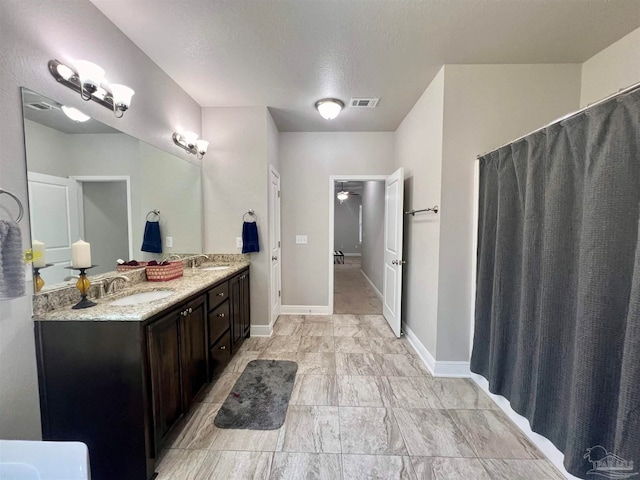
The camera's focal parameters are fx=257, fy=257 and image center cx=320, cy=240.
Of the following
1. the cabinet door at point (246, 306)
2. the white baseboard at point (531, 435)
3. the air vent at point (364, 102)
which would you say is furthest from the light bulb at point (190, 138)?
the white baseboard at point (531, 435)

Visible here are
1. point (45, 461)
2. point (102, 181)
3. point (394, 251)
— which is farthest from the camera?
point (394, 251)

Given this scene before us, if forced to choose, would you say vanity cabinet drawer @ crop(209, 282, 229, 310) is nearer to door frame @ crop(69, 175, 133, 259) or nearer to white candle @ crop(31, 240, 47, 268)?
door frame @ crop(69, 175, 133, 259)

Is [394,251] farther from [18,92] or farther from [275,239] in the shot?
[18,92]

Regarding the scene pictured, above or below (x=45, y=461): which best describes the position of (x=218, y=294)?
above

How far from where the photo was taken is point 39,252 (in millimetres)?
1324

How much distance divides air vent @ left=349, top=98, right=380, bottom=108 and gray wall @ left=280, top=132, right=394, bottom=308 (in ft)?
2.80

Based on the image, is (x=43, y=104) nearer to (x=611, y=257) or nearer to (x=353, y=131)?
(x=611, y=257)

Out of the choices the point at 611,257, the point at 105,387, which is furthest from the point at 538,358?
the point at 105,387

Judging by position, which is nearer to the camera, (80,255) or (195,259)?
(80,255)

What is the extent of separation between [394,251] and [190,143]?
2.63 metres

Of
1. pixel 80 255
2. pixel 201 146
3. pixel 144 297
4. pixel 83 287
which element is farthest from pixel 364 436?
pixel 201 146

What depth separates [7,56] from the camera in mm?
1188

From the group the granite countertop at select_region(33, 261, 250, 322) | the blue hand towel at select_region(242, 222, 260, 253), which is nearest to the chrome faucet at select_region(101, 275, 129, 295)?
the granite countertop at select_region(33, 261, 250, 322)

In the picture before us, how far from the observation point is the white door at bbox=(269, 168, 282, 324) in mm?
3279
